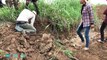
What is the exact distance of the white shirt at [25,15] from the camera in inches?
315

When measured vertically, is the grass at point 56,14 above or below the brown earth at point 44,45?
above

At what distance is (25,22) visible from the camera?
7.98 metres

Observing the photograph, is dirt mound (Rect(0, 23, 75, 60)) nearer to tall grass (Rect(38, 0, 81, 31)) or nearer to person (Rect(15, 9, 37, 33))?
person (Rect(15, 9, 37, 33))

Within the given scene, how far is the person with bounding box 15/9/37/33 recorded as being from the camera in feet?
26.2

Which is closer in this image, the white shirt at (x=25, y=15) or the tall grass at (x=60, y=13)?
the white shirt at (x=25, y=15)

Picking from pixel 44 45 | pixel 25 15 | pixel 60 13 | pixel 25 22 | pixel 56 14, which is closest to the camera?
pixel 44 45

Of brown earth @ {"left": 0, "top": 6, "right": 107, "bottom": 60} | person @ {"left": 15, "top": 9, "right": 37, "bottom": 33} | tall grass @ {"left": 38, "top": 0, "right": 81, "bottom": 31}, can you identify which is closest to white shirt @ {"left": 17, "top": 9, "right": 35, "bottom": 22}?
person @ {"left": 15, "top": 9, "right": 37, "bottom": 33}

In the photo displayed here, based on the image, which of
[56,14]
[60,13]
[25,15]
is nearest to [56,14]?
[56,14]

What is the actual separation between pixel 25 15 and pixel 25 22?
0.66 ft

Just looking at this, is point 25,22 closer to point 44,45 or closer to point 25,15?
point 25,15

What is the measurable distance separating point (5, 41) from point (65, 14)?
199cm

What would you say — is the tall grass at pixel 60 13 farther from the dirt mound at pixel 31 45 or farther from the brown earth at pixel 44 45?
the dirt mound at pixel 31 45

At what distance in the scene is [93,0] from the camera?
11562mm

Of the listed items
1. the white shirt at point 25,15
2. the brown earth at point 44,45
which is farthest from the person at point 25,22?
the brown earth at point 44,45
